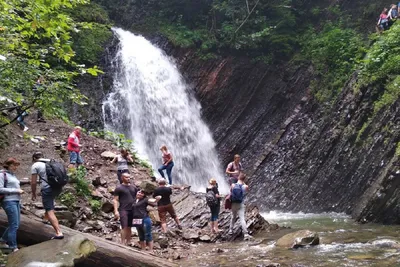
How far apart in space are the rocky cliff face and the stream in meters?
1.44

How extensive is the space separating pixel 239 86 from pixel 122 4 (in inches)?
414

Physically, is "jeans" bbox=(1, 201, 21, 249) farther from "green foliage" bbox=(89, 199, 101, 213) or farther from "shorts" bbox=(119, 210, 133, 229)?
"green foliage" bbox=(89, 199, 101, 213)

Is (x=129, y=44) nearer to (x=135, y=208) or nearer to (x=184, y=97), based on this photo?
(x=184, y=97)

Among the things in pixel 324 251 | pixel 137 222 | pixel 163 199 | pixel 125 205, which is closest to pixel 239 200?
pixel 163 199

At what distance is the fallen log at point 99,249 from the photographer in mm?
6820

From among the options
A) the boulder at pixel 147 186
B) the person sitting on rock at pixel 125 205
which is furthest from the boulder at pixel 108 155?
the person sitting on rock at pixel 125 205

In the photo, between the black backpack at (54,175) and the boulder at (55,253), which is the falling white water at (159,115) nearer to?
the black backpack at (54,175)

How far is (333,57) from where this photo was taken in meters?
22.1

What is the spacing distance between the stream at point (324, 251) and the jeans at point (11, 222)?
3.34m

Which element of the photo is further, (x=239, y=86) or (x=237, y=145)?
(x=239, y=86)

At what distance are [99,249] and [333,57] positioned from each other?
18416mm

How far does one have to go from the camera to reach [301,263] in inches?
309

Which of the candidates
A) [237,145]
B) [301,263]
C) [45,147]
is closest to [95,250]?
[301,263]

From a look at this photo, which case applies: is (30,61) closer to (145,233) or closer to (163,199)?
(145,233)
